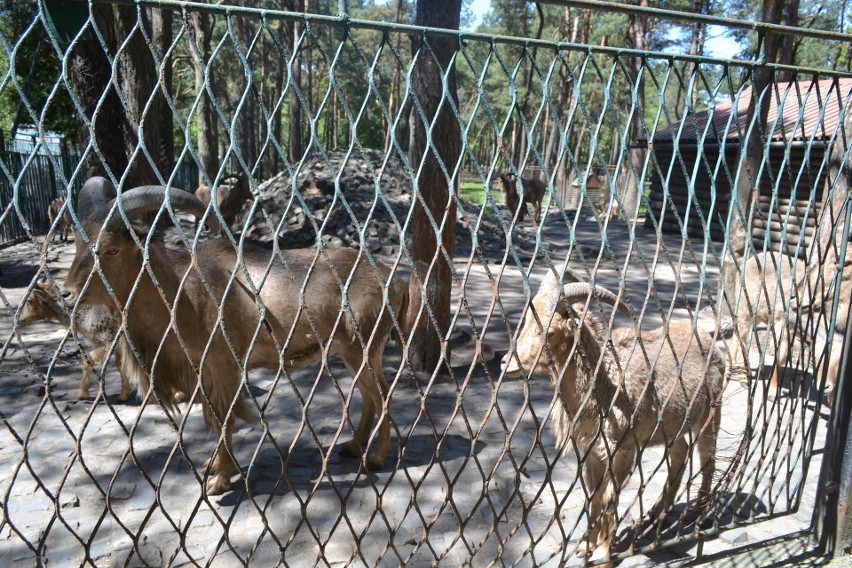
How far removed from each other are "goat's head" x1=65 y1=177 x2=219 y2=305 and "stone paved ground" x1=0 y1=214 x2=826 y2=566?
51 cm

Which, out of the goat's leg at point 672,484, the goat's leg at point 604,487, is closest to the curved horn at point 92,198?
the goat's leg at point 604,487

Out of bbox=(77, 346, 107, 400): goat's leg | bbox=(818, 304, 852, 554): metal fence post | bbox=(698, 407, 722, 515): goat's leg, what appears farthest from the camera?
bbox=(77, 346, 107, 400): goat's leg

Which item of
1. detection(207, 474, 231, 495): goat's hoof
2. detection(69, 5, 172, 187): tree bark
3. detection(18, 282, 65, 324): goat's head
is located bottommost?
detection(207, 474, 231, 495): goat's hoof

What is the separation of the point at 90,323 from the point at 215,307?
6.96ft

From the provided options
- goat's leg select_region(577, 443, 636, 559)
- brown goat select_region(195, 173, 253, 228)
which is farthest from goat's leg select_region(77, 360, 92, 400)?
brown goat select_region(195, 173, 253, 228)

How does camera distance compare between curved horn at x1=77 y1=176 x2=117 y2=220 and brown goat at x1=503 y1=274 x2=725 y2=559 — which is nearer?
brown goat at x1=503 y1=274 x2=725 y2=559

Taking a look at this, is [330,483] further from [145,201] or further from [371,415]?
[145,201]

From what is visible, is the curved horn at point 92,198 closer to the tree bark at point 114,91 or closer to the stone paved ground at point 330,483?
the stone paved ground at point 330,483

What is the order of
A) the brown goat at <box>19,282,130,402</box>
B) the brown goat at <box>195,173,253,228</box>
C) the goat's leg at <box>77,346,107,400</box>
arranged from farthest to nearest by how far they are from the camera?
the brown goat at <box>195,173,253,228</box> → the goat's leg at <box>77,346,107,400</box> → the brown goat at <box>19,282,130,402</box>

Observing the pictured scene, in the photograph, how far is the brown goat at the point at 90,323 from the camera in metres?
5.16

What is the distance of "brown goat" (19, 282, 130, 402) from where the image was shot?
5.16m

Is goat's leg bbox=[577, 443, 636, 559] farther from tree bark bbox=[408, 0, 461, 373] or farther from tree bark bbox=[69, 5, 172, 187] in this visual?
tree bark bbox=[69, 5, 172, 187]

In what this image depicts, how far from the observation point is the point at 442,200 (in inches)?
238

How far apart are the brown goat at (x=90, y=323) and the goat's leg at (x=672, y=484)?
12.7 ft
